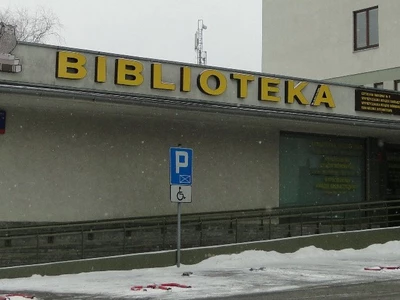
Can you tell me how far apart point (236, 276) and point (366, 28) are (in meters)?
19.8

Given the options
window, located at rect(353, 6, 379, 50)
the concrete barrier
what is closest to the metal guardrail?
the concrete barrier

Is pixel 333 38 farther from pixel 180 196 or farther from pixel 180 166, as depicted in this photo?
pixel 180 196

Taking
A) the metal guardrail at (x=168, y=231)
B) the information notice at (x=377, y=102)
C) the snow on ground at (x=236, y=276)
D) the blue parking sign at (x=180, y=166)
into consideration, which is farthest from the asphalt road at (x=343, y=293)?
the information notice at (x=377, y=102)

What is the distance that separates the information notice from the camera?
23.0 m

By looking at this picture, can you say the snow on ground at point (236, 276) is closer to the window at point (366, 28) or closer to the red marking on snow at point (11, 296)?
the red marking on snow at point (11, 296)

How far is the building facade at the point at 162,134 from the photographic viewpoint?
704 inches

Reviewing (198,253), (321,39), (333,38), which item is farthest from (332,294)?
(321,39)

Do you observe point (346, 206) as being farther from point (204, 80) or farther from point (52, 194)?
point (52, 194)

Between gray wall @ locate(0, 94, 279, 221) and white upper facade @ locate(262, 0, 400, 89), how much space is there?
414 inches

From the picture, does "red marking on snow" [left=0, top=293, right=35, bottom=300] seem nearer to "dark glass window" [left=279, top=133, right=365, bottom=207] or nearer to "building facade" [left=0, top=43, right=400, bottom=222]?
"building facade" [left=0, top=43, right=400, bottom=222]

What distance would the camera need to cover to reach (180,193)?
16.6 m

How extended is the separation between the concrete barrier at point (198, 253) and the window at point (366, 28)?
12156mm

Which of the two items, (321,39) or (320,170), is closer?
(320,170)

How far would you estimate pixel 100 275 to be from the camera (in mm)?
16484
